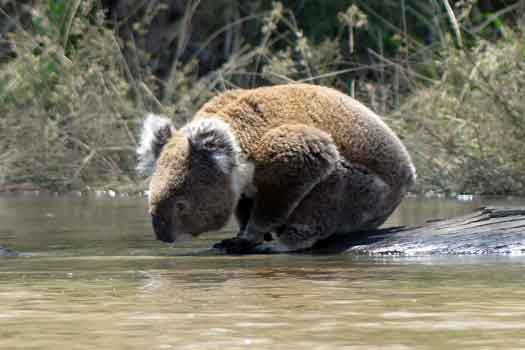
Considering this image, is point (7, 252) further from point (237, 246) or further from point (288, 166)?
point (288, 166)

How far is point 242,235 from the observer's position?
8.14m

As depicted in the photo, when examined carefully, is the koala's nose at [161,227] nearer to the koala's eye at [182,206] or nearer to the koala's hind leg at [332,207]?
the koala's eye at [182,206]

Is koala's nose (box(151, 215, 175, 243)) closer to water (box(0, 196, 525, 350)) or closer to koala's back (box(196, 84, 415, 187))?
water (box(0, 196, 525, 350))

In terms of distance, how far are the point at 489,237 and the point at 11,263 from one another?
8.96ft

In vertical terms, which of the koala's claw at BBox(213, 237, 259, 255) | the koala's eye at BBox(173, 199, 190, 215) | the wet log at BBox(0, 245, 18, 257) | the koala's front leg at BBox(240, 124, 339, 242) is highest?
the koala's front leg at BBox(240, 124, 339, 242)

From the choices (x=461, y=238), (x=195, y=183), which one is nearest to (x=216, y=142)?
(x=195, y=183)

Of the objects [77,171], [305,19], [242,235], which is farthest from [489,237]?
[305,19]

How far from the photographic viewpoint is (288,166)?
791 centimetres

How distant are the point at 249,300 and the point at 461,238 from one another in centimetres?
251

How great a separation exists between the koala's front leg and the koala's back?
0.43 ft

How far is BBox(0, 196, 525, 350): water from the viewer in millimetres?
4234

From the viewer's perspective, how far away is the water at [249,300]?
13.9 feet

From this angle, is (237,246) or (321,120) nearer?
(237,246)

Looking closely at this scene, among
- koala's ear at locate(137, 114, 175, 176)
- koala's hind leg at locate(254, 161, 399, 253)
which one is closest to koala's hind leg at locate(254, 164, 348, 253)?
koala's hind leg at locate(254, 161, 399, 253)
